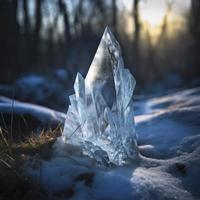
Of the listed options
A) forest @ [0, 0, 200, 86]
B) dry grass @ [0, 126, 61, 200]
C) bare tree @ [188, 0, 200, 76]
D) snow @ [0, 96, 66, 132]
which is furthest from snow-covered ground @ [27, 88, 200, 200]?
bare tree @ [188, 0, 200, 76]

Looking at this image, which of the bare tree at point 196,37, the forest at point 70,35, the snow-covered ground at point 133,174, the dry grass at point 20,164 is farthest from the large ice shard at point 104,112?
the bare tree at point 196,37

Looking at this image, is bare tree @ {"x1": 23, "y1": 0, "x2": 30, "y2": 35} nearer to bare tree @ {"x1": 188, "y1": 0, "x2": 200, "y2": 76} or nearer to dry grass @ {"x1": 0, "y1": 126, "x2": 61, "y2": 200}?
bare tree @ {"x1": 188, "y1": 0, "x2": 200, "y2": 76}

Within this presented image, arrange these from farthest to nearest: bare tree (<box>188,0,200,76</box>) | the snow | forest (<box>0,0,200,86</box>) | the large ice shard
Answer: bare tree (<box>188,0,200,76</box>) → forest (<box>0,0,200,86</box>) → the snow → the large ice shard

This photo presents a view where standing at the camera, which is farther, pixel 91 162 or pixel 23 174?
pixel 91 162

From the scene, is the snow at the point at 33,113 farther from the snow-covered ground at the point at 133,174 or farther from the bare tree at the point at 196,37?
the bare tree at the point at 196,37

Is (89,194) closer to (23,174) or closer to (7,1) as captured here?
(23,174)

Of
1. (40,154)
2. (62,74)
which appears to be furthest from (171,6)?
(40,154)

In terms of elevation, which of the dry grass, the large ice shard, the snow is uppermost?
the large ice shard

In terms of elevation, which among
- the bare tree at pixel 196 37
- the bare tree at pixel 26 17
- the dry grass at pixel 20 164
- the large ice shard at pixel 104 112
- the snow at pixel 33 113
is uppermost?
the large ice shard at pixel 104 112
